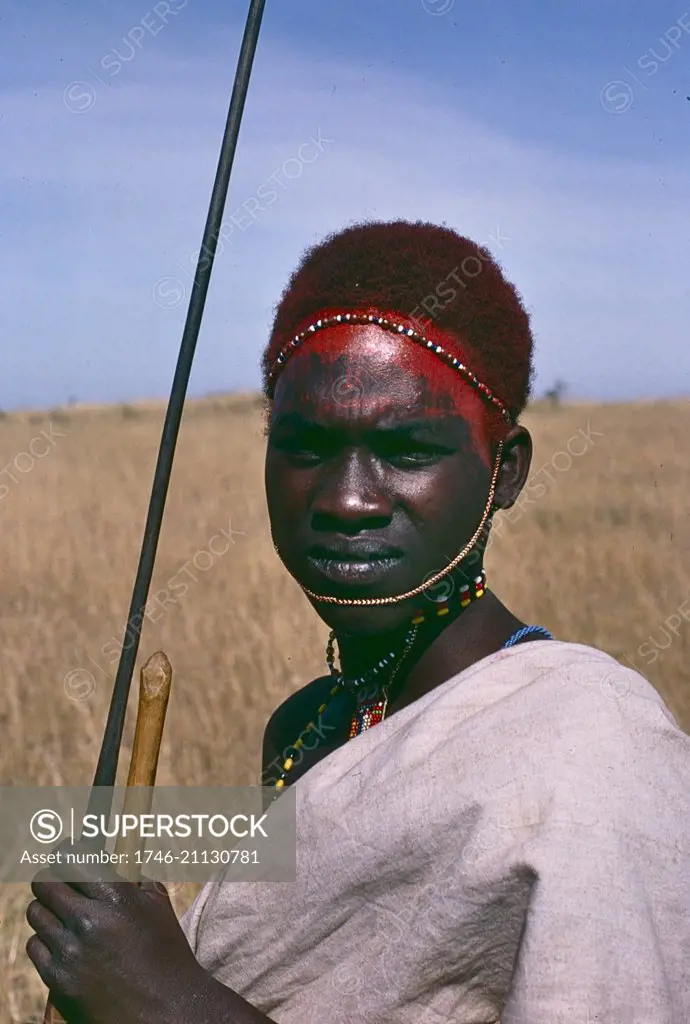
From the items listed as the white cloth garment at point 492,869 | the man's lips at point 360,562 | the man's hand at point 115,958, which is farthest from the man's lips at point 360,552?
the man's hand at point 115,958

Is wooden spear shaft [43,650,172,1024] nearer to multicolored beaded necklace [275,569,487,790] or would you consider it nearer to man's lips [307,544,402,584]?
man's lips [307,544,402,584]

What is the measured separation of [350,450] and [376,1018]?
1.04 metres

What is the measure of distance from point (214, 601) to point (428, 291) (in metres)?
7.76

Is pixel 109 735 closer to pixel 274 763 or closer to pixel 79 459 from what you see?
pixel 274 763

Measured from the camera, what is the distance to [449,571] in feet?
8.25

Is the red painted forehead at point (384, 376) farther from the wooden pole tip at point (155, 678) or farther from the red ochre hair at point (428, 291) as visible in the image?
the wooden pole tip at point (155, 678)

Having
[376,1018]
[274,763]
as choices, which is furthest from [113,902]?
[274,763]

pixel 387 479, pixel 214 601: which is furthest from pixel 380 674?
pixel 214 601

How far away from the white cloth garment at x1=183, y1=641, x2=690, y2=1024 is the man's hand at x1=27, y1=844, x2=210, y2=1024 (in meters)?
0.27

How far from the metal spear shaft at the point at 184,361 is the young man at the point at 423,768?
0.27m

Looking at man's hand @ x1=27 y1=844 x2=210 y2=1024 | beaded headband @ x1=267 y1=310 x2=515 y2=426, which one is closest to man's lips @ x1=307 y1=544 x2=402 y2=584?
beaded headband @ x1=267 y1=310 x2=515 y2=426

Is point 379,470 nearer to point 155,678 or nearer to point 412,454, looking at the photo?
point 412,454

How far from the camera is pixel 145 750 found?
2209 millimetres

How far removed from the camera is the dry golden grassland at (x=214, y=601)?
6922 mm
